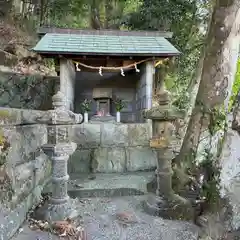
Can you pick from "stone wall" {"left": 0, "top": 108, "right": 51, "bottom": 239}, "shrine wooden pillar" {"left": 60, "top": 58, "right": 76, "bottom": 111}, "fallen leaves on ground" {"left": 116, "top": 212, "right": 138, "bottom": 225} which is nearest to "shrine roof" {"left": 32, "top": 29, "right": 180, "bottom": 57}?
"shrine wooden pillar" {"left": 60, "top": 58, "right": 76, "bottom": 111}

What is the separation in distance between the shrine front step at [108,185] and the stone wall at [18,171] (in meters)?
0.93

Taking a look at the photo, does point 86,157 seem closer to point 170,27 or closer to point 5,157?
point 5,157

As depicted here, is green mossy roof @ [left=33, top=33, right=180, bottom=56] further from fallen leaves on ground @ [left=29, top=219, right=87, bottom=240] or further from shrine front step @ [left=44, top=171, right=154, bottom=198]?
fallen leaves on ground @ [left=29, top=219, right=87, bottom=240]

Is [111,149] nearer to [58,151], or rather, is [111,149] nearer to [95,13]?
[58,151]

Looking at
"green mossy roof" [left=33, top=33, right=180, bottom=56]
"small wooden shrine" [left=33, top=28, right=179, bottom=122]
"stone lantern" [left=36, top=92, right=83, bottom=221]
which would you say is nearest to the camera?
"stone lantern" [left=36, top=92, right=83, bottom=221]

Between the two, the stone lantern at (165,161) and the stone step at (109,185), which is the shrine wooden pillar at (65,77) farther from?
the stone lantern at (165,161)

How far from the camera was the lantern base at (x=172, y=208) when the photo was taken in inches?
149

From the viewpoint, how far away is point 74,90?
29.9 ft

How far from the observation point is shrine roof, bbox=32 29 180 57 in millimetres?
7133

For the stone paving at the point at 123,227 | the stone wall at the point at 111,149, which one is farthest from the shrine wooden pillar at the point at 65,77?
the stone paving at the point at 123,227

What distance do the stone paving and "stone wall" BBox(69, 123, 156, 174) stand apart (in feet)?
7.99

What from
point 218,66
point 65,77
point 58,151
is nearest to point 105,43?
point 65,77

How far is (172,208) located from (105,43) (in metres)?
5.71

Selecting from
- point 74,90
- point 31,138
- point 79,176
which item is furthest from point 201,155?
point 74,90
